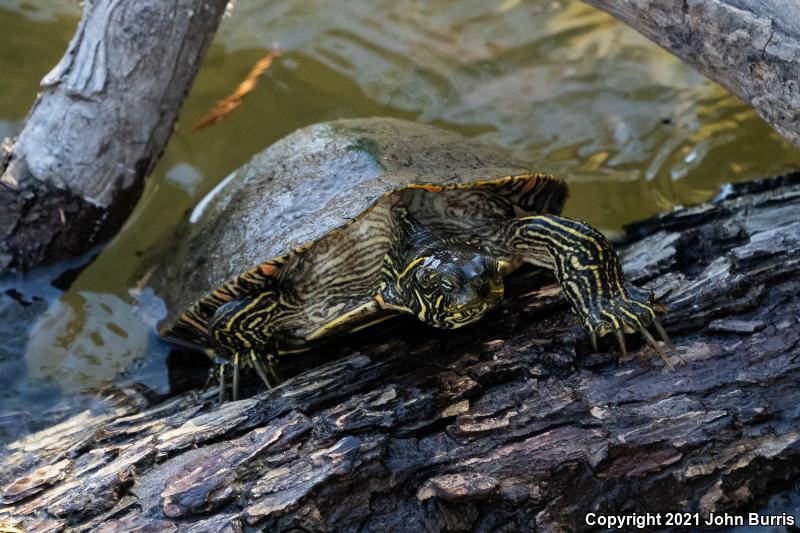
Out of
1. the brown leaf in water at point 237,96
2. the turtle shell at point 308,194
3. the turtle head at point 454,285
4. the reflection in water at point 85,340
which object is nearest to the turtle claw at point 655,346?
the turtle head at point 454,285

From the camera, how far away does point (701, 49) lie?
278cm

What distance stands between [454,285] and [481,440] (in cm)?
58

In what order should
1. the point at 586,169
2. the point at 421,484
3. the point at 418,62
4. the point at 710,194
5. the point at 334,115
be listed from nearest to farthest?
the point at 421,484 < the point at 710,194 < the point at 586,169 < the point at 334,115 < the point at 418,62

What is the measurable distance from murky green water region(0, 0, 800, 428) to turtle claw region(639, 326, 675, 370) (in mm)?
1608

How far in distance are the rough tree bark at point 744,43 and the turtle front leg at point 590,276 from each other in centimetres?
74

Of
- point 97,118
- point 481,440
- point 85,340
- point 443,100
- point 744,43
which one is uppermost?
point 97,118

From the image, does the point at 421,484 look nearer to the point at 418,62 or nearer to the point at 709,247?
the point at 709,247

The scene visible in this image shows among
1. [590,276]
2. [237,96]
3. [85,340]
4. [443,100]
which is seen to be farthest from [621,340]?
[237,96]

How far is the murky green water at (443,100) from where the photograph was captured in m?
4.27

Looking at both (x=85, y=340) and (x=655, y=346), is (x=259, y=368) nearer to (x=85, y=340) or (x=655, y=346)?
(x=85, y=340)

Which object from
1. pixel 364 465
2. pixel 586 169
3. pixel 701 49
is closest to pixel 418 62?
pixel 586 169

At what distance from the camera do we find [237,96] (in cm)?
494

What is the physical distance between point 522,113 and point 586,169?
0.67 meters

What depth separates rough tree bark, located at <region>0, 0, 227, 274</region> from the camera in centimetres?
346
